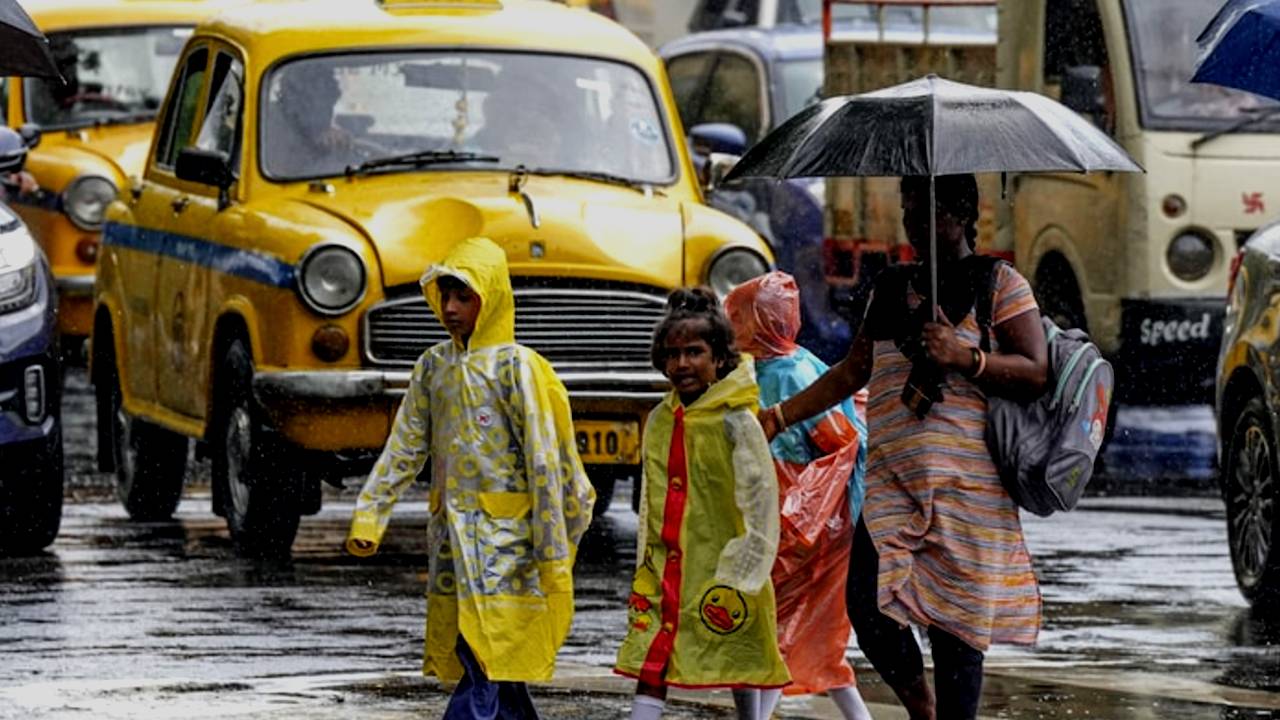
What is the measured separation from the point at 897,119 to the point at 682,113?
1361cm

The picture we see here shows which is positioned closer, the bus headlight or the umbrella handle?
the umbrella handle

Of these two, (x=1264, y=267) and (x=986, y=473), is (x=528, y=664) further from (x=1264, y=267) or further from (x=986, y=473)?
(x=1264, y=267)

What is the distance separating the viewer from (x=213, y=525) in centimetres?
1484

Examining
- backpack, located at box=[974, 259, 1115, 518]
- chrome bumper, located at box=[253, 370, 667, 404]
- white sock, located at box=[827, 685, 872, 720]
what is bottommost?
chrome bumper, located at box=[253, 370, 667, 404]

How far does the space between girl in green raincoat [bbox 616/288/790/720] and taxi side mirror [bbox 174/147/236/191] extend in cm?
549

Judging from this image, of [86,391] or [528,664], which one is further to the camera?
[86,391]

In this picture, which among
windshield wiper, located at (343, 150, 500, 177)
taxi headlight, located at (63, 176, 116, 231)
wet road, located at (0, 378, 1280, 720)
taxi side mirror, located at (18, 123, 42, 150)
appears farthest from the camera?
taxi headlight, located at (63, 176, 116, 231)

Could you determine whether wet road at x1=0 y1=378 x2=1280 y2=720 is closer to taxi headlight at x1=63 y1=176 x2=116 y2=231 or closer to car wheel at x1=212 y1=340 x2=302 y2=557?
car wheel at x1=212 y1=340 x2=302 y2=557

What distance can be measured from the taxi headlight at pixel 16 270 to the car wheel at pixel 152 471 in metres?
1.70

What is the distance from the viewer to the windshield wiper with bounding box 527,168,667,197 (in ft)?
45.6

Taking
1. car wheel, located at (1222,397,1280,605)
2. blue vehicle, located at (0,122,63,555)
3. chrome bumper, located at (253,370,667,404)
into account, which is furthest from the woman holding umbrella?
blue vehicle, located at (0,122,63,555)

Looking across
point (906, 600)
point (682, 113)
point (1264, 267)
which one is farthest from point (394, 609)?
point (682, 113)

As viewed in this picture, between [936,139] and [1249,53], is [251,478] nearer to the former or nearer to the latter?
[1249,53]

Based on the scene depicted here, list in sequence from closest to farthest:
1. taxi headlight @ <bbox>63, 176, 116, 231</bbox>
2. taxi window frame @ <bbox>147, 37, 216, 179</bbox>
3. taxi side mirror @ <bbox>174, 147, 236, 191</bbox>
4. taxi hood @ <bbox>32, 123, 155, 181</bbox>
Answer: taxi side mirror @ <bbox>174, 147, 236, 191</bbox>, taxi window frame @ <bbox>147, 37, 216, 179</bbox>, taxi headlight @ <bbox>63, 176, 116, 231</bbox>, taxi hood @ <bbox>32, 123, 155, 181</bbox>
